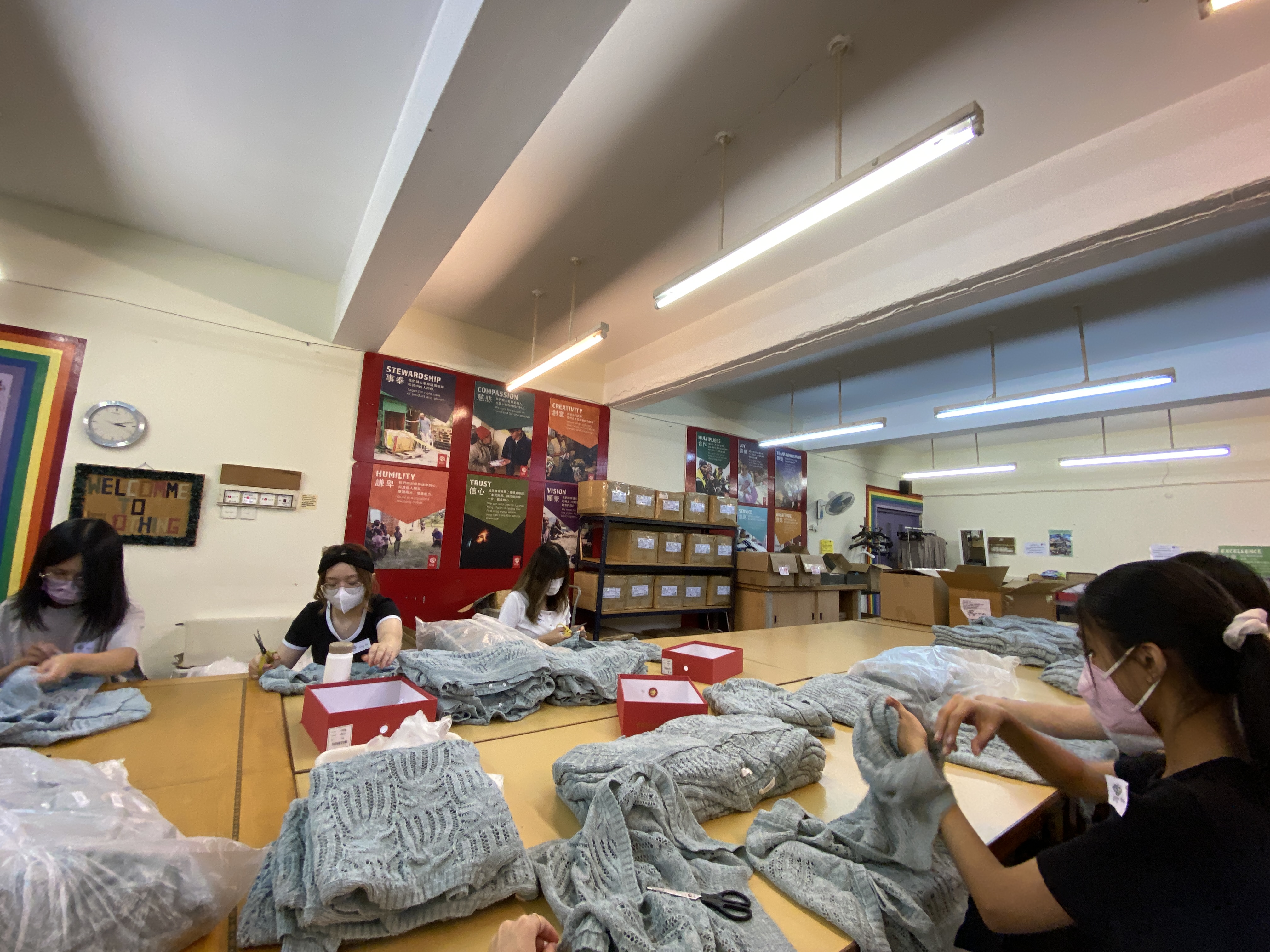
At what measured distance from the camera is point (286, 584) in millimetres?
3383

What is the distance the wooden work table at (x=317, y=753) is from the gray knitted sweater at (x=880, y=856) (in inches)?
1.4

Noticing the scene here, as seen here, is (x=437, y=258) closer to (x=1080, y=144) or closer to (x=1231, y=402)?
(x=1080, y=144)

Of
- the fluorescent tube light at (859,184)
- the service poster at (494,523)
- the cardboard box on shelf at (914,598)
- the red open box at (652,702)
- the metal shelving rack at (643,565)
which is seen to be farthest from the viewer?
the metal shelving rack at (643,565)

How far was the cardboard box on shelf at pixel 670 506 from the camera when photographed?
15.7 feet

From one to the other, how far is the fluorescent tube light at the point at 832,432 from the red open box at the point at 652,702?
3.91 metres

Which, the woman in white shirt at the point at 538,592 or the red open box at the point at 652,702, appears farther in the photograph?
the woman in white shirt at the point at 538,592

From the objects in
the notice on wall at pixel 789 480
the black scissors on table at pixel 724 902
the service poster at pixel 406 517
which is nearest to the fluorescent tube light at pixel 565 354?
the service poster at pixel 406 517

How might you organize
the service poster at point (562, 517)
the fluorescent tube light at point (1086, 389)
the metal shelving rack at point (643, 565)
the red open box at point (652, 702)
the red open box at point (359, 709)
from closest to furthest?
1. the red open box at point (359, 709)
2. the red open box at point (652, 702)
3. the fluorescent tube light at point (1086, 389)
4. the metal shelving rack at point (643, 565)
5. the service poster at point (562, 517)

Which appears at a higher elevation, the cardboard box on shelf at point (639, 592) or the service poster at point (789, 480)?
the service poster at point (789, 480)

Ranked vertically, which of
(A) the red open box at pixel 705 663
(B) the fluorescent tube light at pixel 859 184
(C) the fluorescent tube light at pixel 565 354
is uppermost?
(B) the fluorescent tube light at pixel 859 184

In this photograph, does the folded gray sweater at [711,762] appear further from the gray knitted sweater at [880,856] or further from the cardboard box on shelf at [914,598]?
the cardboard box on shelf at [914,598]

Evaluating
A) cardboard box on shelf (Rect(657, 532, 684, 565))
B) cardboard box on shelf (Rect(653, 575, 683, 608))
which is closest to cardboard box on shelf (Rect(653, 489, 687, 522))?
cardboard box on shelf (Rect(657, 532, 684, 565))

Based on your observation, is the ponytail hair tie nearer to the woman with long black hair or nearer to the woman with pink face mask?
the woman with pink face mask

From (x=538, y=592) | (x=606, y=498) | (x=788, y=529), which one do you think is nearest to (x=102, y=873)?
(x=538, y=592)
